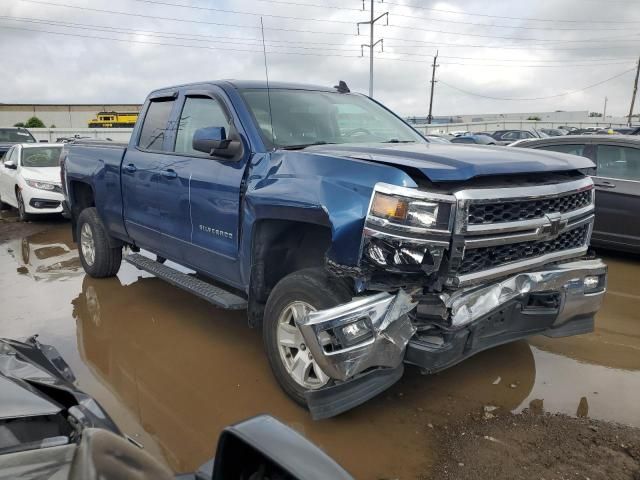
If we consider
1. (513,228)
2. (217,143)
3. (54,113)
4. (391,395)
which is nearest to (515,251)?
(513,228)

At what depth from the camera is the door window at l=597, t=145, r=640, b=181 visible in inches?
268

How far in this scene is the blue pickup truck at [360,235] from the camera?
2.74 metres

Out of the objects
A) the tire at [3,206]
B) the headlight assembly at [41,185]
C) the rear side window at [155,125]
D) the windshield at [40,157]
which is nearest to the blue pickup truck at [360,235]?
the rear side window at [155,125]

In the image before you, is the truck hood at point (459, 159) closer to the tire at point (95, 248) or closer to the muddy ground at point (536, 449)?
the muddy ground at point (536, 449)

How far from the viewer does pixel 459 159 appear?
117 inches

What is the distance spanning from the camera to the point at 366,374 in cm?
287

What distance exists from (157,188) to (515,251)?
3.09 metres

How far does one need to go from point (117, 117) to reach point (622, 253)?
4734 cm

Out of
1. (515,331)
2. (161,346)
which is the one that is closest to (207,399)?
(161,346)

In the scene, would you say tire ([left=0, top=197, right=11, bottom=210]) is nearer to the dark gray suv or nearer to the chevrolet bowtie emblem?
the dark gray suv

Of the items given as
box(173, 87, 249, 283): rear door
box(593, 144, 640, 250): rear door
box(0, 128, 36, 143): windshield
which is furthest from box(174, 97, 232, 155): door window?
box(0, 128, 36, 143): windshield

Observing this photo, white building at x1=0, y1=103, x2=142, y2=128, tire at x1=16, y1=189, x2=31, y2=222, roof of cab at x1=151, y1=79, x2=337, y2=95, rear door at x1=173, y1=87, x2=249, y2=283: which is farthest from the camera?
white building at x1=0, y1=103, x2=142, y2=128

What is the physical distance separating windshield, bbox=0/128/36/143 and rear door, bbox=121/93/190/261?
1495 centimetres

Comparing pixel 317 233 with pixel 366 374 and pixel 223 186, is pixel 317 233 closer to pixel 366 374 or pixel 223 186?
pixel 223 186
